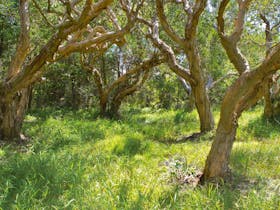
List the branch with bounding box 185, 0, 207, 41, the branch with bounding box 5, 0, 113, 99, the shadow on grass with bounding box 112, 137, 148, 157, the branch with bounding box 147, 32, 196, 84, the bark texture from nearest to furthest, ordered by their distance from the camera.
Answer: the branch with bounding box 5, 0, 113, 99
the bark texture
the shadow on grass with bounding box 112, 137, 148, 157
the branch with bounding box 185, 0, 207, 41
the branch with bounding box 147, 32, 196, 84

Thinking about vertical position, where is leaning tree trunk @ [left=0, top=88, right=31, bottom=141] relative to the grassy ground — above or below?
above

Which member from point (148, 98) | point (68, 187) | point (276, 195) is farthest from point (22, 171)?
point (148, 98)

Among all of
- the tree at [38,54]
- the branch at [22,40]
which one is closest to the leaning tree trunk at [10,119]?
the tree at [38,54]

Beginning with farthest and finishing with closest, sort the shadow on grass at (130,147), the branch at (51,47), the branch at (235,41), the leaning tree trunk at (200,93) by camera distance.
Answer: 1. the leaning tree trunk at (200,93)
2. the branch at (235,41)
3. the shadow on grass at (130,147)
4. the branch at (51,47)

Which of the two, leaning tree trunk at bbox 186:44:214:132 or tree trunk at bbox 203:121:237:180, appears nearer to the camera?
tree trunk at bbox 203:121:237:180

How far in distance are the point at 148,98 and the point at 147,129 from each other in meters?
11.3

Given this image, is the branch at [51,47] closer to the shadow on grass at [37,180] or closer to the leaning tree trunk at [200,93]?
the shadow on grass at [37,180]

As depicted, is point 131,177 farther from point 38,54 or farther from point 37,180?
point 38,54

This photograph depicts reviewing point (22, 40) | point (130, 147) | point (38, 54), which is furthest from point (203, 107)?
point (22, 40)

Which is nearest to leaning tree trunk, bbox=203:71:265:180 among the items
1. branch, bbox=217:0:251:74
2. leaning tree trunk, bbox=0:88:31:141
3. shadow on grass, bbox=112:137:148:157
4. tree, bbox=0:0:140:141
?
shadow on grass, bbox=112:137:148:157

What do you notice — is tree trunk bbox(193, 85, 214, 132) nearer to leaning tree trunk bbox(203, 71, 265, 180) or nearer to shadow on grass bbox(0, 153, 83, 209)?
leaning tree trunk bbox(203, 71, 265, 180)

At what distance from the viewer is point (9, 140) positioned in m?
6.33

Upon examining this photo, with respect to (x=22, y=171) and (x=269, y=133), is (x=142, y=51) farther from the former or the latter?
(x=22, y=171)

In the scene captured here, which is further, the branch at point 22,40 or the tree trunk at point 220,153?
the branch at point 22,40
